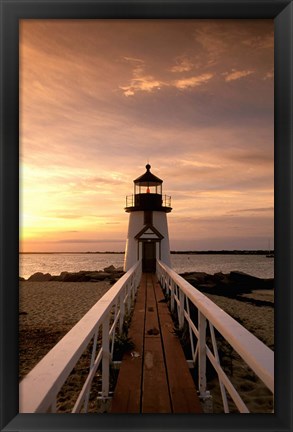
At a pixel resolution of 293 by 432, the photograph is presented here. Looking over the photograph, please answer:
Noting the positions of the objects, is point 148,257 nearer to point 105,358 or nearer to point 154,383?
point 154,383

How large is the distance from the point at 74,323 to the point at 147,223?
17.6 ft

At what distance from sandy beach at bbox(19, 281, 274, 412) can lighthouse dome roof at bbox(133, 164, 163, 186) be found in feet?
19.4

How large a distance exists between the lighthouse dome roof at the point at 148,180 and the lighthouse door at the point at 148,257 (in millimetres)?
2773

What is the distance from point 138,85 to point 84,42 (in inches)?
44.8

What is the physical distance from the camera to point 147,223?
44.9ft

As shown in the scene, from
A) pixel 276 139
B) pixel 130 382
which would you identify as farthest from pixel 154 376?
pixel 276 139

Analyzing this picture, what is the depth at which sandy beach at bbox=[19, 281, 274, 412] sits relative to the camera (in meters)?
5.31

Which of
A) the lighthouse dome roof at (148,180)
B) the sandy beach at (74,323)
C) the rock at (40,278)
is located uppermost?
the lighthouse dome roof at (148,180)

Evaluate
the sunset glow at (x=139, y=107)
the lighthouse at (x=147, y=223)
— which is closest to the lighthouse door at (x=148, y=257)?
the lighthouse at (x=147, y=223)

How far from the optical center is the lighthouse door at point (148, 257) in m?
14.4

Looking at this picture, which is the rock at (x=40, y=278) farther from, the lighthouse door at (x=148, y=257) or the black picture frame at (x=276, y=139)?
the black picture frame at (x=276, y=139)

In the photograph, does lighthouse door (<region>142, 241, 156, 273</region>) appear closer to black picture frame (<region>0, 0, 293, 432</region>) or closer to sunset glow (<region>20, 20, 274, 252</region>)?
sunset glow (<region>20, 20, 274, 252</region>)

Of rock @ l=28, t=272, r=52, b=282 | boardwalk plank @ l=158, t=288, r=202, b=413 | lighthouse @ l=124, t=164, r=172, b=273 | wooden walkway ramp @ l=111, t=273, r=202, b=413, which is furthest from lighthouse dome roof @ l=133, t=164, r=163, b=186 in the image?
rock @ l=28, t=272, r=52, b=282

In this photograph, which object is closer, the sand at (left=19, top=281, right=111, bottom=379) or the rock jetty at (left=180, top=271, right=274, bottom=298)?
the sand at (left=19, top=281, right=111, bottom=379)
